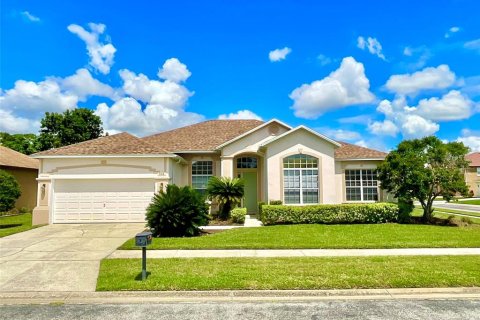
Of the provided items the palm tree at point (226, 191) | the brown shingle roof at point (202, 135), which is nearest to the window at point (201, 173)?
the brown shingle roof at point (202, 135)

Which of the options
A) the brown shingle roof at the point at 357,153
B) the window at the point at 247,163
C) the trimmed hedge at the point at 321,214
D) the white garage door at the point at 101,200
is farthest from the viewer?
the window at the point at 247,163

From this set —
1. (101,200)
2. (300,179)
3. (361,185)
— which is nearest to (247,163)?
(300,179)

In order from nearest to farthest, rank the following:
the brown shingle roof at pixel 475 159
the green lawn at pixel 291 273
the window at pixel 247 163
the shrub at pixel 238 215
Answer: the green lawn at pixel 291 273 → the shrub at pixel 238 215 → the window at pixel 247 163 → the brown shingle roof at pixel 475 159

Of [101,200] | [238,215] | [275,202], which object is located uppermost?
[101,200]

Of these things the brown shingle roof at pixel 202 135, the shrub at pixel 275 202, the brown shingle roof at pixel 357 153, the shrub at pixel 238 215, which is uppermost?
the brown shingle roof at pixel 202 135

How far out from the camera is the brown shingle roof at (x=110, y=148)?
60.3 feet

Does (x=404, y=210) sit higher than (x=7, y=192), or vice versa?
(x=7, y=192)

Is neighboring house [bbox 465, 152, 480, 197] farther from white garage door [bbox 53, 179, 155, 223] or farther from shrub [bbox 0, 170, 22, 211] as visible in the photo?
shrub [bbox 0, 170, 22, 211]

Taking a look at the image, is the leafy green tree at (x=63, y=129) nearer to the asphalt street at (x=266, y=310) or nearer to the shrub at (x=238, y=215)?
the shrub at (x=238, y=215)

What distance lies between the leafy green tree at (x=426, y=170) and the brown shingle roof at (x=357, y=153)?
8.45ft

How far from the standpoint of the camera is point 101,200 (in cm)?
1820

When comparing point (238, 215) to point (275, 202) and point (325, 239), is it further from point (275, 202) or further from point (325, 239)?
point (325, 239)

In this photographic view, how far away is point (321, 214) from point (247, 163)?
6.93 metres

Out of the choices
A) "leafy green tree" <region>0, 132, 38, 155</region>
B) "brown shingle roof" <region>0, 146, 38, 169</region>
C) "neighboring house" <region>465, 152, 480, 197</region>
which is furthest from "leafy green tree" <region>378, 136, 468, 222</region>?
"neighboring house" <region>465, 152, 480, 197</region>
